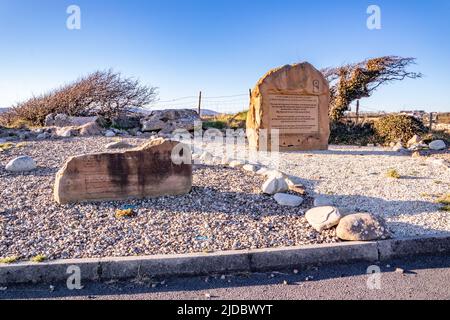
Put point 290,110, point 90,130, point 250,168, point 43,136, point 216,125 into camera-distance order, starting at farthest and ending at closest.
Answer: point 216,125 → point 90,130 → point 43,136 → point 290,110 → point 250,168

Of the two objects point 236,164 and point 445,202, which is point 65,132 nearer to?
point 236,164

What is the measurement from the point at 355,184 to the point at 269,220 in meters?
2.32

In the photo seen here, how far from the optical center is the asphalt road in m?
2.92

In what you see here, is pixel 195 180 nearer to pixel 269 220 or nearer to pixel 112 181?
pixel 112 181

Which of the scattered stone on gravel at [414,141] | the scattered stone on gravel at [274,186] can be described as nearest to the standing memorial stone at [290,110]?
the scattered stone on gravel at [414,141]

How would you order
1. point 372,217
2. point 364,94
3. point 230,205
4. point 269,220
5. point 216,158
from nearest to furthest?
point 372,217 < point 269,220 < point 230,205 < point 216,158 < point 364,94

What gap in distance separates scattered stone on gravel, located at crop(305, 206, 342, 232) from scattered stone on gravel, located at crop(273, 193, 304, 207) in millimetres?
418

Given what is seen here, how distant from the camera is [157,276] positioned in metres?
3.27

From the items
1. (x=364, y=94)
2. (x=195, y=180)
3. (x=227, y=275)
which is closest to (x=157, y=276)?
(x=227, y=275)

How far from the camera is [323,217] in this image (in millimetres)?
4082

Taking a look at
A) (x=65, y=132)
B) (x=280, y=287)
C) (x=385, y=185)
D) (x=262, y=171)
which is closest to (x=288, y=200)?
(x=262, y=171)

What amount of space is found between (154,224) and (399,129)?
36.1 feet

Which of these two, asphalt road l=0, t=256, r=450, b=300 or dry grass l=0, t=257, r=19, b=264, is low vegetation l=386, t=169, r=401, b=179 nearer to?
asphalt road l=0, t=256, r=450, b=300

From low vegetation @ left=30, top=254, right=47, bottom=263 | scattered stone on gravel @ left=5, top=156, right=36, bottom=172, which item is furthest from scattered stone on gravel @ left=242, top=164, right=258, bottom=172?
low vegetation @ left=30, top=254, right=47, bottom=263
